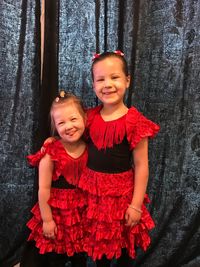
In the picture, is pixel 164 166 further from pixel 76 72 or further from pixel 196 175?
pixel 76 72

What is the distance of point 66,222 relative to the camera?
1.52 metres

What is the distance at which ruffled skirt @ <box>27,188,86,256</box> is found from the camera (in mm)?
1520

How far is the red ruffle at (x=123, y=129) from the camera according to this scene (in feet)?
4.71

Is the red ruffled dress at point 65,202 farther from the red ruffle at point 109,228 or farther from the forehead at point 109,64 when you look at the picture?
the forehead at point 109,64

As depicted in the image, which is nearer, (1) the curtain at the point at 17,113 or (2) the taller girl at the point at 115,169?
(2) the taller girl at the point at 115,169

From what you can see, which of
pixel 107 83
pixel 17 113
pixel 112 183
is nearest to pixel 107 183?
pixel 112 183

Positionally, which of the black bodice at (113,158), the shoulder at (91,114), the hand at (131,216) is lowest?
the hand at (131,216)

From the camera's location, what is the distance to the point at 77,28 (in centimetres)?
174

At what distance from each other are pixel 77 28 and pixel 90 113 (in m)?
0.44

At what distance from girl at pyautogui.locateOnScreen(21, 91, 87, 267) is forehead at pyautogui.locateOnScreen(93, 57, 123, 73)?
163 millimetres

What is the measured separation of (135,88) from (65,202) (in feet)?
2.09

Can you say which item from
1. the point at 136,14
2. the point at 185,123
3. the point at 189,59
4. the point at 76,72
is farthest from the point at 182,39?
the point at 76,72

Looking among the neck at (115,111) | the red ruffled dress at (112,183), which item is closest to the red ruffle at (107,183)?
the red ruffled dress at (112,183)

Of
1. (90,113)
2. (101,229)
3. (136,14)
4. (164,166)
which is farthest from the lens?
(164,166)
